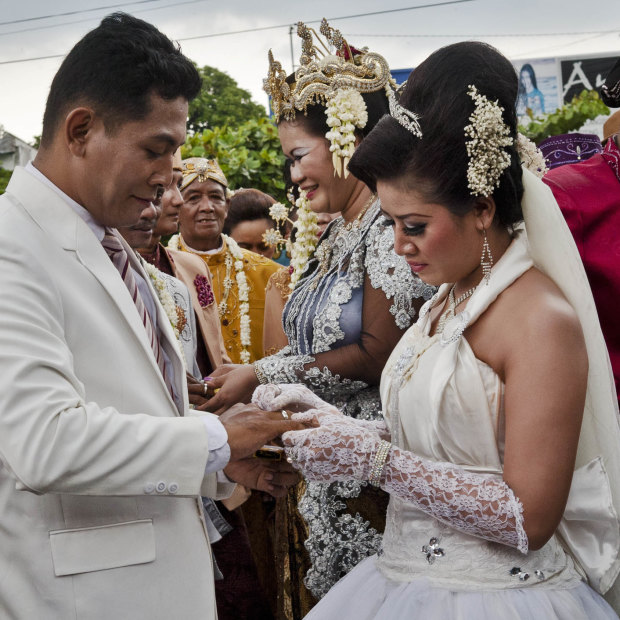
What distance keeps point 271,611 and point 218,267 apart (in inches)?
100

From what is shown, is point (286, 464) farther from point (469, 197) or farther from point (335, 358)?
point (469, 197)

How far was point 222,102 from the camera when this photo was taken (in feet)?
115

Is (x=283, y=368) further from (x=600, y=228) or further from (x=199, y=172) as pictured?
(x=199, y=172)

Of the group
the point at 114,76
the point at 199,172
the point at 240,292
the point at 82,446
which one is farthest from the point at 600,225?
the point at 199,172

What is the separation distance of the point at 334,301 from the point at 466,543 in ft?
4.12

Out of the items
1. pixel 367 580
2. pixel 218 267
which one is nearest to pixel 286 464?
pixel 367 580

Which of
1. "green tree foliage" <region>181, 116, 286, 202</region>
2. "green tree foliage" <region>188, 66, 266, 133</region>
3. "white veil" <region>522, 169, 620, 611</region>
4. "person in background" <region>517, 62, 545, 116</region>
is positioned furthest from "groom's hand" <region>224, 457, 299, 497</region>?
"green tree foliage" <region>188, 66, 266, 133</region>

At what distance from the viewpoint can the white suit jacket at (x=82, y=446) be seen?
6.15 ft

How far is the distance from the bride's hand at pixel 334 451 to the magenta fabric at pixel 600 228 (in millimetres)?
1207

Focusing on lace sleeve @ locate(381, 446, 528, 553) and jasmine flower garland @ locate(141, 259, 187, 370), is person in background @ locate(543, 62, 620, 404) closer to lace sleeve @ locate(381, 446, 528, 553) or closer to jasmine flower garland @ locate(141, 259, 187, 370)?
lace sleeve @ locate(381, 446, 528, 553)

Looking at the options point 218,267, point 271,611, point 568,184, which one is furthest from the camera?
point 218,267

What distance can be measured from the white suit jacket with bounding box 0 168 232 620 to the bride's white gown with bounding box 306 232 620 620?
0.56m

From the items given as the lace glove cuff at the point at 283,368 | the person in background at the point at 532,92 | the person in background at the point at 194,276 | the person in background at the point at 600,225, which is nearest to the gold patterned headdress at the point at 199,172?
the person in background at the point at 194,276

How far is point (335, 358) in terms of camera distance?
3.32 m
